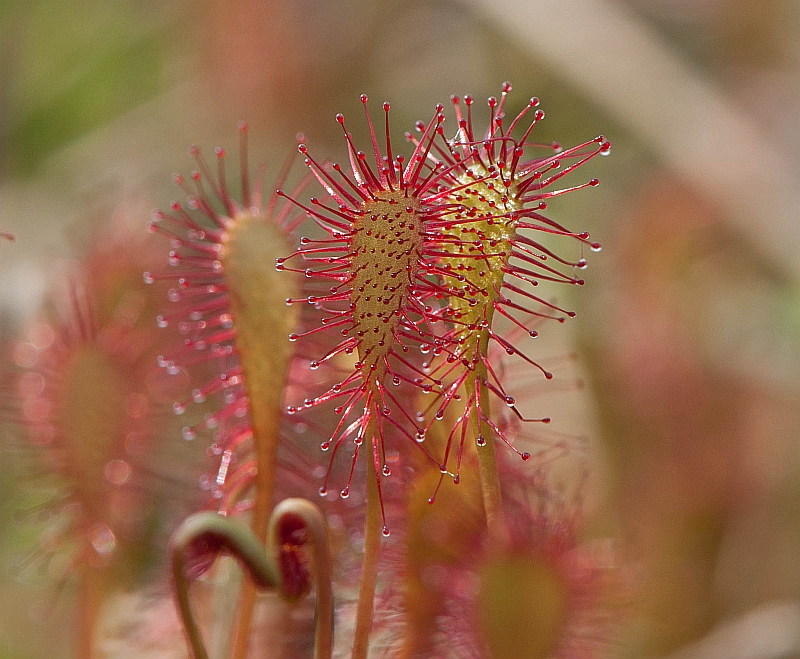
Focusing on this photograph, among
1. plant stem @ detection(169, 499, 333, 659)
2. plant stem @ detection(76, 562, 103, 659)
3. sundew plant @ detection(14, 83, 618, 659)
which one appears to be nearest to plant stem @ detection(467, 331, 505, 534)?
sundew plant @ detection(14, 83, 618, 659)

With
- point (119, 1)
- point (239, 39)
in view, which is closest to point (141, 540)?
point (239, 39)

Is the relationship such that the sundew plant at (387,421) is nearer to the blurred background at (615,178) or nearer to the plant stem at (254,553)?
the plant stem at (254,553)

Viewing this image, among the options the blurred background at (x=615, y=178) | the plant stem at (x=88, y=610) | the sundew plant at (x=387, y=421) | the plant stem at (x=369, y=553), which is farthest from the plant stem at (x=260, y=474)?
the blurred background at (x=615, y=178)

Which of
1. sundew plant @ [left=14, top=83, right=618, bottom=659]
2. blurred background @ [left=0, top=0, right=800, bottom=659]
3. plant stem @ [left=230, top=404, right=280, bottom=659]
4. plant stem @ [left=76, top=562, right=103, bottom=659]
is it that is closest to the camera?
sundew plant @ [left=14, top=83, right=618, bottom=659]

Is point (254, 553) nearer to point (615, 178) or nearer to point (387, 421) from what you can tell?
point (387, 421)

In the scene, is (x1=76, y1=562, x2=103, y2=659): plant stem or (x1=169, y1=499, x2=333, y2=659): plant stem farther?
(x1=76, y1=562, x2=103, y2=659): plant stem

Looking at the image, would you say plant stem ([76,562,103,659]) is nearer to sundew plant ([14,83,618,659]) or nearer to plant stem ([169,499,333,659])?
sundew plant ([14,83,618,659])

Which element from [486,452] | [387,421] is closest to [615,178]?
[387,421]
